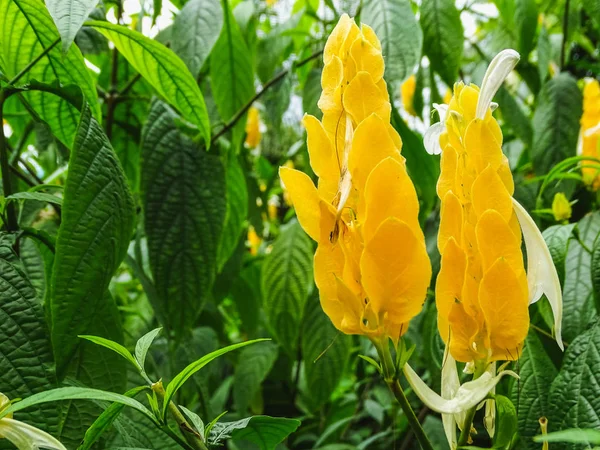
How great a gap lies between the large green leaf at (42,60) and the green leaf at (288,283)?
411 millimetres

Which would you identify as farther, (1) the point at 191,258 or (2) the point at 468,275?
(1) the point at 191,258

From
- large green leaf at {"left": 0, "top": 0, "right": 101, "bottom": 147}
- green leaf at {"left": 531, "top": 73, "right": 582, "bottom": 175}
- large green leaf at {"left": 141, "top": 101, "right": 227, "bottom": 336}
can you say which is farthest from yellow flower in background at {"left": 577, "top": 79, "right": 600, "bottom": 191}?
large green leaf at {"left": 0, "top": 0, "right": 101, "bottom": 147}

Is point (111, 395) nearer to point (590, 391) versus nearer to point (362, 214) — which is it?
point (362, 214)

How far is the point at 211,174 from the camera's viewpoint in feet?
2.19

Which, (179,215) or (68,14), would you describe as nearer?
(68,14)

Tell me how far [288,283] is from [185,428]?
56 cm

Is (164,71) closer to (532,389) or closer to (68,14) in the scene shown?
(68,14)

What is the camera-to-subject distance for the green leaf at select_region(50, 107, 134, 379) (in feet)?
1.18

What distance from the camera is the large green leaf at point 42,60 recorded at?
Answer: 1.49 ft

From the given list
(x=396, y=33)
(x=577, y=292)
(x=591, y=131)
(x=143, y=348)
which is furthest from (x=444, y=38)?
(x=143, y=348)

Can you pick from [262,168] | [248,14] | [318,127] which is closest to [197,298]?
[318,127]

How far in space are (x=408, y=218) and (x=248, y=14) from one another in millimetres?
736

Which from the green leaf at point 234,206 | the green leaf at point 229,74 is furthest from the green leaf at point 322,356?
the green leaf at point 229,74

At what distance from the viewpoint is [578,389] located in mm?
415
